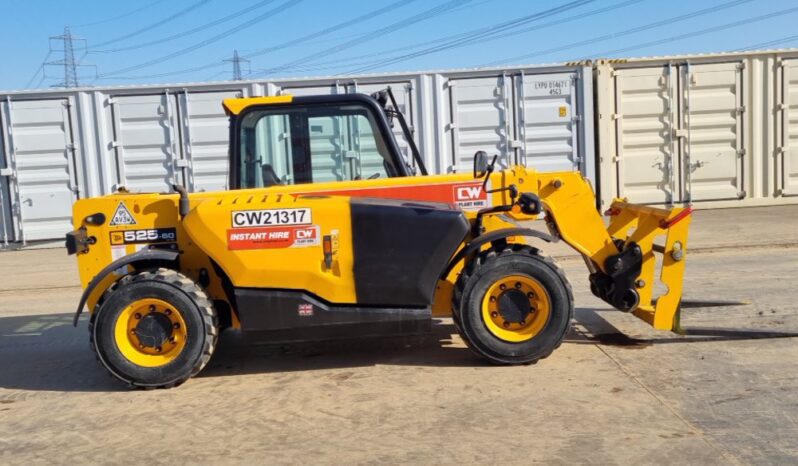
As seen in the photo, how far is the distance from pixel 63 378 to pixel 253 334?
1581mm

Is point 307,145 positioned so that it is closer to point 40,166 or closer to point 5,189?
point 40,166

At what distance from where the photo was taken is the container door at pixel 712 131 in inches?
528

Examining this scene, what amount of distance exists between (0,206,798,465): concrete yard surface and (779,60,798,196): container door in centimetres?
785

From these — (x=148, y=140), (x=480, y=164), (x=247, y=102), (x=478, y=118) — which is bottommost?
(x=480, y=164)

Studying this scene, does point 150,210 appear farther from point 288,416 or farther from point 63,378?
point 288,416

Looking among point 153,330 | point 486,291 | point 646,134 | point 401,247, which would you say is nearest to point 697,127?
point 646,134

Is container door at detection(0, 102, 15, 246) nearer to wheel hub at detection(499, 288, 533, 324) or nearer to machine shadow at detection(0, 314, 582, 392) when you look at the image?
machine shadow at detection(0, 314, 582, 392)

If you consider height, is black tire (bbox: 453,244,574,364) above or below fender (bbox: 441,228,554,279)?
below

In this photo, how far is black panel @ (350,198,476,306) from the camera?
Result: 5016mm

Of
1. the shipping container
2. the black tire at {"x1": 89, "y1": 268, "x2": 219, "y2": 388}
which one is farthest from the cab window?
the shipping container

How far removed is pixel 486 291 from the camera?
5.12 meters

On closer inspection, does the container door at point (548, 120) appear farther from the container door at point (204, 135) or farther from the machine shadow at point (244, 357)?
the machine shadow at point (244, 357)

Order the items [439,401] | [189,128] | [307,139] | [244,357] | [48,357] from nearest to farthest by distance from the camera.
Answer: [439,401]
[307,139]
[244,357]
[48,357]
[189,128]

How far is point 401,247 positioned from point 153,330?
1.80 meters
